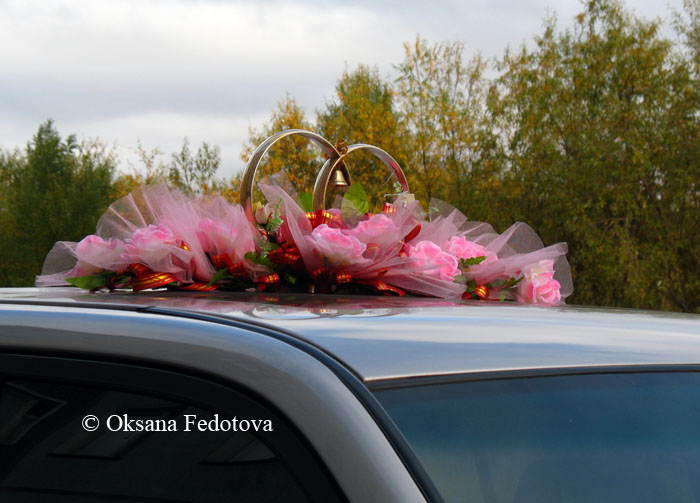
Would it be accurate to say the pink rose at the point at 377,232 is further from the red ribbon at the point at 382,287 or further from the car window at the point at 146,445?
the car window at the point at 146,445

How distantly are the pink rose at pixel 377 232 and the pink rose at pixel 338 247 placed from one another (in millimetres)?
45

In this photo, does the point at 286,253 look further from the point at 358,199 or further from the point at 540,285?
the point at 540,285

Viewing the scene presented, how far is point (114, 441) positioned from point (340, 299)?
0.60 meters

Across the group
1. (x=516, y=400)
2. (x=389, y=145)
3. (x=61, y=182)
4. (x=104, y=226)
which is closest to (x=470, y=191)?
(x=389, y=145)

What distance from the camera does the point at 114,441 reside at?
1.14m

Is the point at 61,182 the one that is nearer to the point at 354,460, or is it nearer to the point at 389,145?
the point at 389,145

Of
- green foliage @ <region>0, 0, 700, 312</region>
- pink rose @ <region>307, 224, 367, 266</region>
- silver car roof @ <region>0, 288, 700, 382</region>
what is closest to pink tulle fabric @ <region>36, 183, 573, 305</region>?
pink rose @ <region>307, 224, 367, 266</region>

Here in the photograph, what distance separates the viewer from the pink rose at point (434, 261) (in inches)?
83.5

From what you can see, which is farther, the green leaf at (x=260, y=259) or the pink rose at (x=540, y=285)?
the pink rose at (x=540, y=285)

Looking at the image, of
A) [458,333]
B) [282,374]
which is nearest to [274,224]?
[458,333]

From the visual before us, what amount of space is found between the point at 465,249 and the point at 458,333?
1.24 m

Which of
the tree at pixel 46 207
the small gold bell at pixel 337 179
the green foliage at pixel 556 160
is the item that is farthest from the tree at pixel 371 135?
the small gold bell at pixel 337 179

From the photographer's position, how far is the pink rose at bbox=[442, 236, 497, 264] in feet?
7.73

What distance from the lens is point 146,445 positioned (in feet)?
3.67
